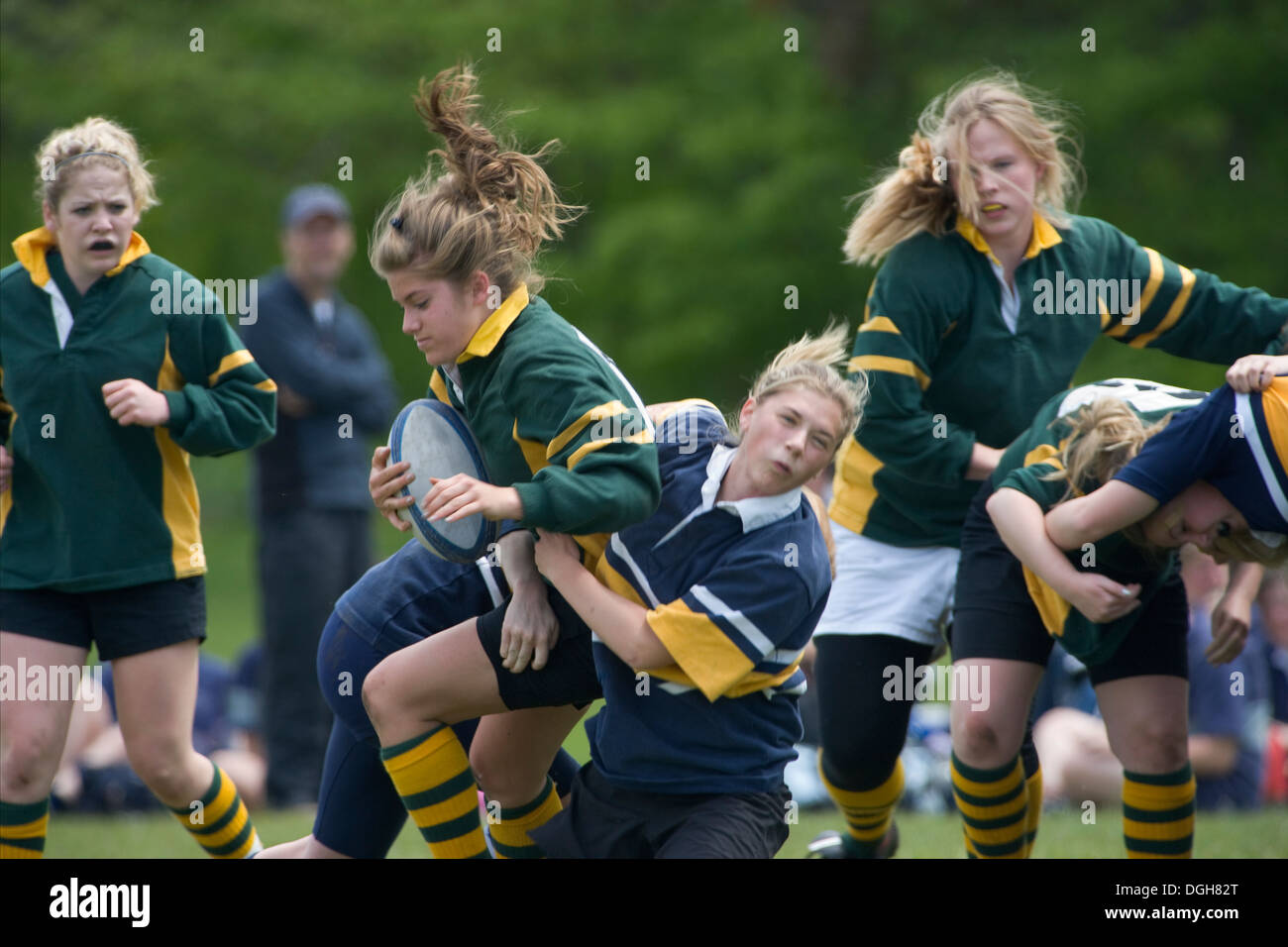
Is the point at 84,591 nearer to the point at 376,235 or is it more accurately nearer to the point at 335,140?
the point at 376,235

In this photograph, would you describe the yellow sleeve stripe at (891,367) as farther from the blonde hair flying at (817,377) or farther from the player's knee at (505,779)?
the player's knee at (505,779)

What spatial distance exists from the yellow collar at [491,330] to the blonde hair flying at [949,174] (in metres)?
1.29

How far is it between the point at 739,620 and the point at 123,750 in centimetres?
430

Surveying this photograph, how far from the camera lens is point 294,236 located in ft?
23.8

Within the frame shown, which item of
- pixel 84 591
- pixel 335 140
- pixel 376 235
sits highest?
pixel 335 140

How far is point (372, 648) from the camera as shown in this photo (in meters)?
3.62

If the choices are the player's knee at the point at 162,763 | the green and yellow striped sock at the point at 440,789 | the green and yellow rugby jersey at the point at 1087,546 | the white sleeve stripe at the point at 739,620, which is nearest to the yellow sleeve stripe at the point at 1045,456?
the green and yellow rugby jersey at the point at 1087,546

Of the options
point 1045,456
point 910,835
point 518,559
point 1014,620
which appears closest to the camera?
point 518,559

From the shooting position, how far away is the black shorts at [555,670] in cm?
339

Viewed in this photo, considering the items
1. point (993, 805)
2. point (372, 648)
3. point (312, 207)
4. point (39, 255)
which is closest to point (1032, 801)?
Answer: point (993, 805)

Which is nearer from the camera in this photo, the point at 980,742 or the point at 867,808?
the point at 980,742

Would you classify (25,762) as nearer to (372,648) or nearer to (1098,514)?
(372,648)
